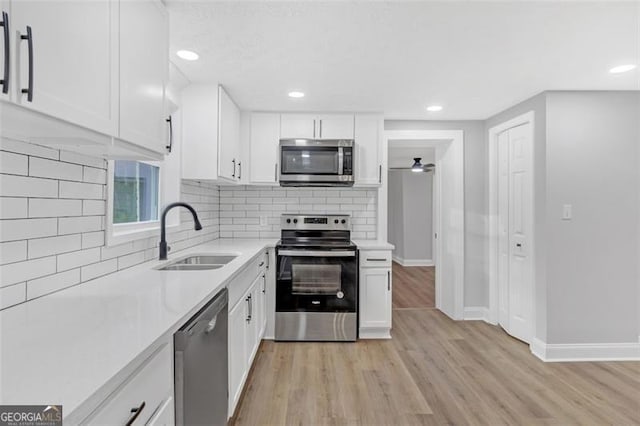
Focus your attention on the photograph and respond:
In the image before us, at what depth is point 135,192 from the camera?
2238 millimetres

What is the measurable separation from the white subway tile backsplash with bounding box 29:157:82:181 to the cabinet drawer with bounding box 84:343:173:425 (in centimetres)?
87

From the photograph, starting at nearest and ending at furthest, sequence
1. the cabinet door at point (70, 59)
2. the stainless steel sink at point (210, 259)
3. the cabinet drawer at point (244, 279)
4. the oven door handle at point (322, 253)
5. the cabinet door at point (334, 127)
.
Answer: the cabinet door at point (70, 59) → the cabinet drawer at point (244, 279) → the stainless steel sink at point (210, 259) → the oven door handle at point (322, 253) → the cabinet door at point (334, 127)

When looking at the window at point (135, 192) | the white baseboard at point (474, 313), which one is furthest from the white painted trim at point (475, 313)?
the window at point (135, 192)

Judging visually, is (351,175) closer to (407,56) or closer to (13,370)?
(407,56)

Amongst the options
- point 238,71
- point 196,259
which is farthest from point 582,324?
point 238,71

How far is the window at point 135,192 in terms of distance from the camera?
6.54 feet

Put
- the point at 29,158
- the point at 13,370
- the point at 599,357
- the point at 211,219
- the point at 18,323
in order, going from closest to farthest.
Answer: the point at 13,370 → the point at 18,323 → the point at 29,158 → the point at 599,357 → the point at 211,219

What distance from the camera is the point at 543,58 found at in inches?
87.7

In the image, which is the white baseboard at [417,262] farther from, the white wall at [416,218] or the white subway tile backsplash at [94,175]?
the white subway tile backsplash at [94,175]

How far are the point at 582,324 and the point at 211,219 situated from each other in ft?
11.6

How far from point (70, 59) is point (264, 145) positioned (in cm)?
254

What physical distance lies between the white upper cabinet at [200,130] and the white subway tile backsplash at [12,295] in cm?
160

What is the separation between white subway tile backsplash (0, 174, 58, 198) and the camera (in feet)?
3.82

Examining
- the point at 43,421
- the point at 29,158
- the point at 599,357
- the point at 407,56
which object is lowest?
the point at 599,357
